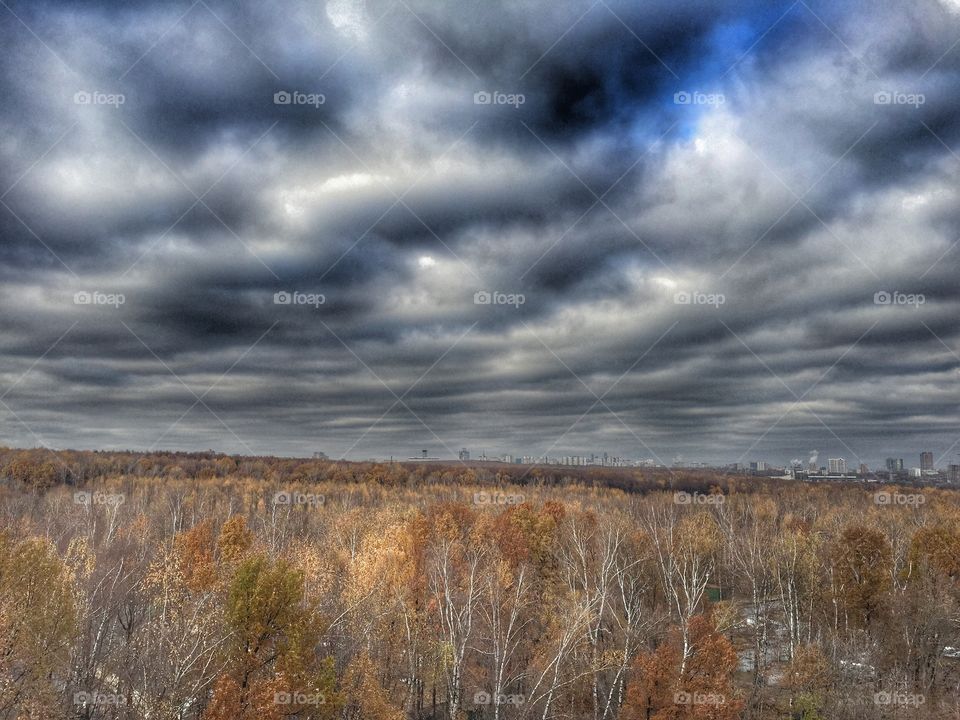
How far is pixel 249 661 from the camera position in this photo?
44.3 metres

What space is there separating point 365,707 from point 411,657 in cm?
653

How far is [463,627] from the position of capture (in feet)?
155

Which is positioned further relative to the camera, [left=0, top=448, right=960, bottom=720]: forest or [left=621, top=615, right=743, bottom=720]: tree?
[left=621, top=615, right=743, bottom=720]: tree

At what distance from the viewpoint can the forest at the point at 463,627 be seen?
41250 millimetres

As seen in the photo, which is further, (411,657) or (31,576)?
(411,657)

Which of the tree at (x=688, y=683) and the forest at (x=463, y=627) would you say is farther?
the tree at (x=688, y=683)

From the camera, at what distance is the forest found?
41.2m

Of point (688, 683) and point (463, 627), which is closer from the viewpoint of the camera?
point (463, 627)

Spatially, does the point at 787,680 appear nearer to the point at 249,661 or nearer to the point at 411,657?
the point at 411,657

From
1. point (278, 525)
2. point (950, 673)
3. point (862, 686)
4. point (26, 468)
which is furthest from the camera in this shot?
point (26, 468)

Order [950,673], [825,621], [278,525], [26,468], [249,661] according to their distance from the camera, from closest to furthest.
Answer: [249,661] < [950,673] < [825,621] < [278,525] < [26,468]

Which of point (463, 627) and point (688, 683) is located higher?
point (463, 627)

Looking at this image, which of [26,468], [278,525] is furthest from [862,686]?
[26,468]

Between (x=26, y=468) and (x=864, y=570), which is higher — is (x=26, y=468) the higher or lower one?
the higher one
